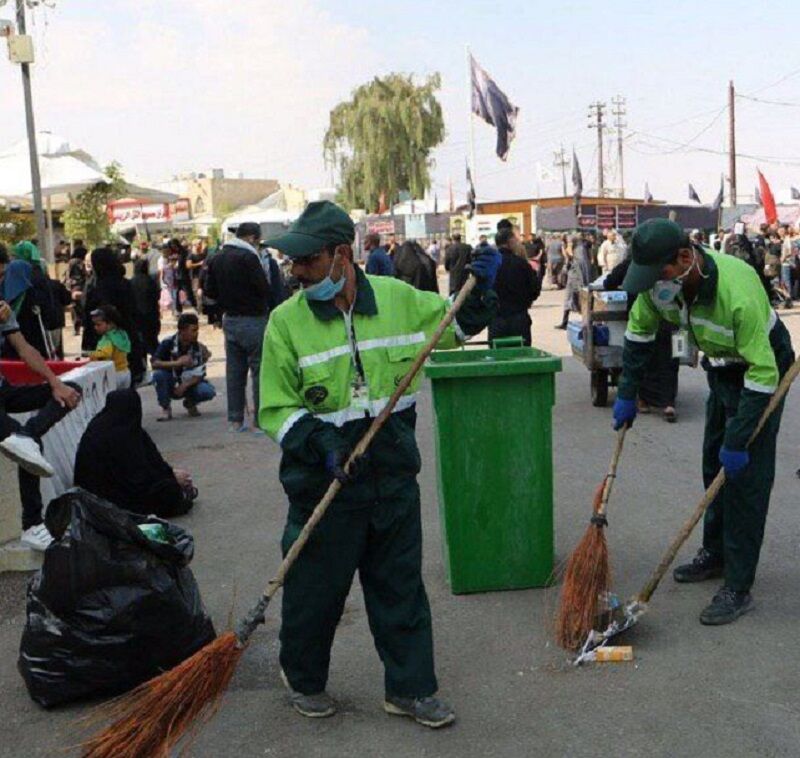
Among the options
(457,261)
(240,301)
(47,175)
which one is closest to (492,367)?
(240,301)

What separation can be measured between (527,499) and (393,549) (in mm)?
1439

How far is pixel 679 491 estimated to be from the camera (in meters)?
6.97

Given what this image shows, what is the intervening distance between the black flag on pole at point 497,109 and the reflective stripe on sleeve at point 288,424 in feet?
80.6

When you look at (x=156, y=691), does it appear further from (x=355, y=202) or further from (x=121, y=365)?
(x=355, y=202)

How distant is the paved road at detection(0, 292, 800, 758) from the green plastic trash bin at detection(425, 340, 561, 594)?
0.29 feet

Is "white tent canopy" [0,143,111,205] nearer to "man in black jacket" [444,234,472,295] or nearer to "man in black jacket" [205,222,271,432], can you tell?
"man in black jacket" [444,234,472,295]

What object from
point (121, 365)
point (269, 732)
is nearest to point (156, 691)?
point (269, 732)

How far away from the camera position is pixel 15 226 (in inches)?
765

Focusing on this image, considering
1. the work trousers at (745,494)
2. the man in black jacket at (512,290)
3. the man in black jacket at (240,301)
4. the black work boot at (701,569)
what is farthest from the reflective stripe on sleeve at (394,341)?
the man in black jacket at (512,290)

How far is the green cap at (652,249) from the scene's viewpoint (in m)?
4.35

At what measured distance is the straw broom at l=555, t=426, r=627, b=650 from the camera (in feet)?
14.6

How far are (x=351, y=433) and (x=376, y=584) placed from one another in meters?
0.55

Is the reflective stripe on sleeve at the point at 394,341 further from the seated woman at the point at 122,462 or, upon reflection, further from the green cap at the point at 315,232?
the seated woman at the point at 122,462

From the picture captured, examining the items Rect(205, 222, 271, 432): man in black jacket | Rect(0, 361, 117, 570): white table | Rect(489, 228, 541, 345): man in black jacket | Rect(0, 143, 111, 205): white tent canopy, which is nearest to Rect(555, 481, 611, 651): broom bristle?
Rect(0, 361, 117, 570): white table
